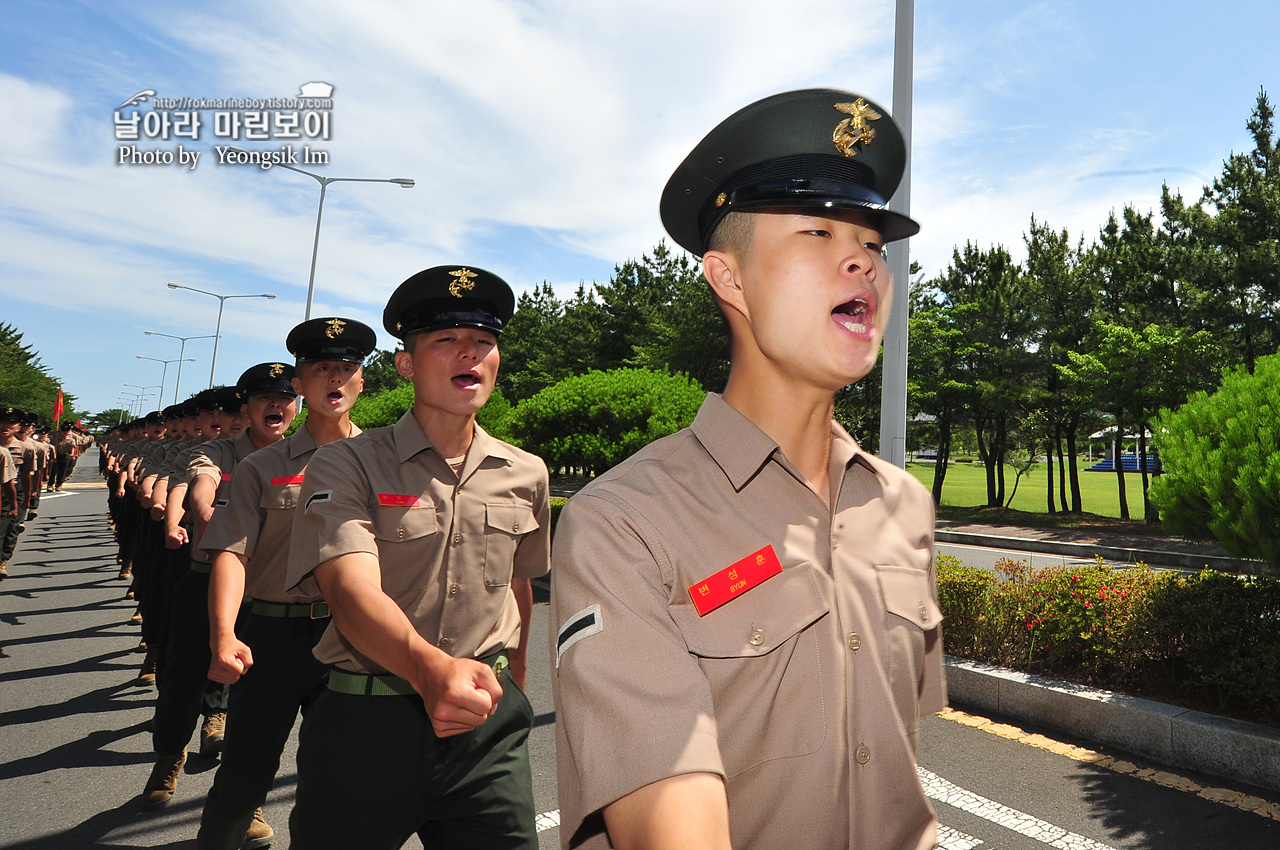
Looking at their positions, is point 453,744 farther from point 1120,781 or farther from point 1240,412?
point 1240,412

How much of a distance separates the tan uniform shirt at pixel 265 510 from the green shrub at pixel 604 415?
8049 mm

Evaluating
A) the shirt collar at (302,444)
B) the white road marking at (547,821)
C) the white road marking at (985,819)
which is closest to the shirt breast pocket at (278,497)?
the shirt collar at (302,444)

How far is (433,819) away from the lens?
2555 mm

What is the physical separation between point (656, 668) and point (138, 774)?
5.16 meters

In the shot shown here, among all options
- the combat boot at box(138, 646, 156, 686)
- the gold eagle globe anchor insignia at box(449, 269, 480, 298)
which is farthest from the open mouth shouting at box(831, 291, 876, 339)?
the combat boot at box(138, 646, 156, 686)

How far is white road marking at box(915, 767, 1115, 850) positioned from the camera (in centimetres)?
391

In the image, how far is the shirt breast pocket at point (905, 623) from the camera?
140 centimetres

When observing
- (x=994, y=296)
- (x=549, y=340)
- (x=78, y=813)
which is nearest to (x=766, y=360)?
(x=78, y=813)

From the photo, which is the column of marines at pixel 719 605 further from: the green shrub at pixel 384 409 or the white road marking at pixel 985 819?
the green shrub at pixel 384 409

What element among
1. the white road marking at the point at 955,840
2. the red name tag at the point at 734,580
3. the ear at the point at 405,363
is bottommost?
the white road marking at the point at 955,840

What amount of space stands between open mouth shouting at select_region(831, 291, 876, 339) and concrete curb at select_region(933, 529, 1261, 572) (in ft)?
53.1

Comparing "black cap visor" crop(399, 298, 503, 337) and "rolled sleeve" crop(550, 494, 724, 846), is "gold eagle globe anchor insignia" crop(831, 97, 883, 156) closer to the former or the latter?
"rolled sleeve" crop(550, 494, 724, 846)

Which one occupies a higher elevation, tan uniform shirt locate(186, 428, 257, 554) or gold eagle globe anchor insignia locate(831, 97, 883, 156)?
gold eagle globe anchor insignia locate(831, 97, 883, 156)

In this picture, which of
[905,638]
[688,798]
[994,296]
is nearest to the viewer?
[688,798]
